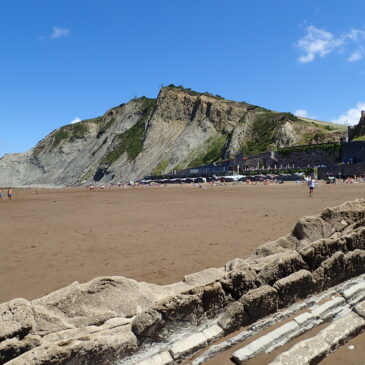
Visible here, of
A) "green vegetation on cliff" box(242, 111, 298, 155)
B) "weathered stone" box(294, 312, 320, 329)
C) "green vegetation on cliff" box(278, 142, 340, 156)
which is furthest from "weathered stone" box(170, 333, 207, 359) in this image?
"green vegetation on cliff" box(242, 111, 298, 155)

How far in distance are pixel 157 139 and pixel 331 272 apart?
3610 inches

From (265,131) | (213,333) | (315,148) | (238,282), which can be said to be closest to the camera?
(213,333)

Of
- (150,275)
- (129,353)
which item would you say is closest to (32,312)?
(129,353)

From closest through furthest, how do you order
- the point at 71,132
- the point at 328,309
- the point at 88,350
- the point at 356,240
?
1. the point at 88,350
2. the point at 328,309
3. the point at 356,240
4. the point at 71,132

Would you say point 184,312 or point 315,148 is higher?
point 315,148

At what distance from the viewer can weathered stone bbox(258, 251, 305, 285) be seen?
14.8 feet

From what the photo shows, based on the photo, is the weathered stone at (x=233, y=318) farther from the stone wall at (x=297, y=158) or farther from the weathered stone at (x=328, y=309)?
the stone wall at (x=297, y=158)

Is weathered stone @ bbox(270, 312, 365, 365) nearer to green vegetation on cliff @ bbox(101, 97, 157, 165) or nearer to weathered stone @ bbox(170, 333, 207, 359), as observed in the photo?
weathered stone @ bbox(170, 333, 207, 359)

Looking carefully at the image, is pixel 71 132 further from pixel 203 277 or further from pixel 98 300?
pixel 98 300

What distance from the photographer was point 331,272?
4.88 metres

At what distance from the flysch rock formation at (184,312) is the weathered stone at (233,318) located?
0.4 inches

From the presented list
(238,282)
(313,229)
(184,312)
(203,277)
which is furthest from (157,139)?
(184,312)

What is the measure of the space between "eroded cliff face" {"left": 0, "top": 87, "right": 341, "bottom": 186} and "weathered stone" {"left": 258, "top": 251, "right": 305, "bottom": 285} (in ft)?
217

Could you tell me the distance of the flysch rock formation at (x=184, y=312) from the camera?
10.8 feet
